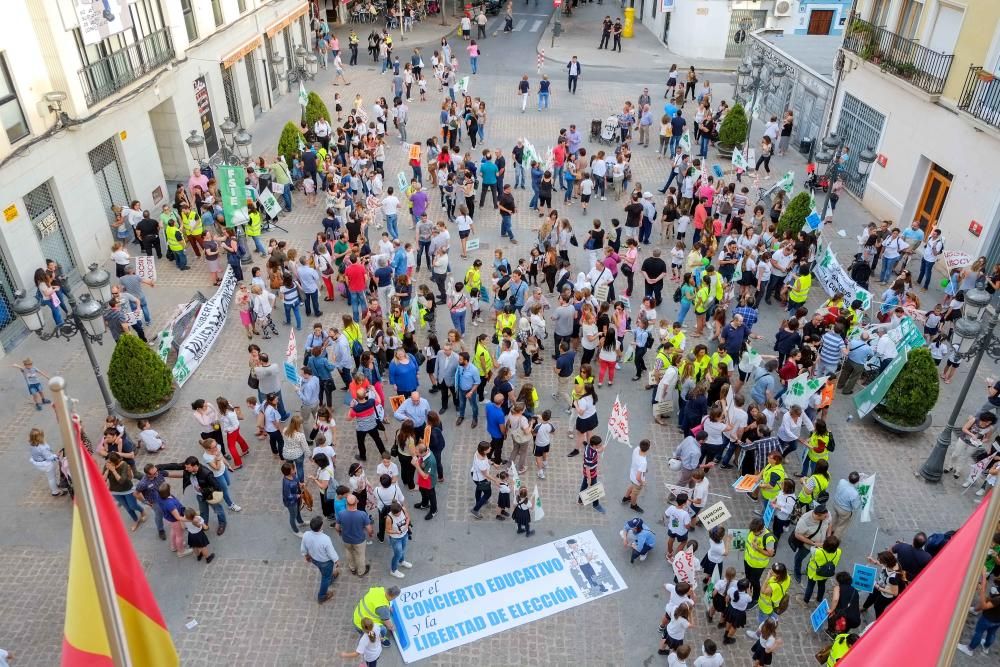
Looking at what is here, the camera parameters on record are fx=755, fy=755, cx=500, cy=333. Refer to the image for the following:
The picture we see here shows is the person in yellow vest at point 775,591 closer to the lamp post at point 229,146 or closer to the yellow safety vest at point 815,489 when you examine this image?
the yellow safety vest at point 815,489

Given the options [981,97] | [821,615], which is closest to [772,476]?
[821,615]

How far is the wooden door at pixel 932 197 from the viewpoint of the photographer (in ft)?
65.8

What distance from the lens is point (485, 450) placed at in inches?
442

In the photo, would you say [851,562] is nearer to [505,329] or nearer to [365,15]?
[505,329]

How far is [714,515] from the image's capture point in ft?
34.1

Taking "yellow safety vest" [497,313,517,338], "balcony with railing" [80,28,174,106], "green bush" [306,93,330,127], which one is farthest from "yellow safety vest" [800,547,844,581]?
"green bush" [306,93,330,127]

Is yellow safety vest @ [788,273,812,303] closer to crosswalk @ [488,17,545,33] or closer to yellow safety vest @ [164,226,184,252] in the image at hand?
yellow safety vest @ [164,226,184,252]

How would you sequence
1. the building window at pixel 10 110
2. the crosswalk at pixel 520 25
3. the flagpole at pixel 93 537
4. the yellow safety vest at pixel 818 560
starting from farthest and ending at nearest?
the crosswalk at pixel 520 25 < the building window at pixel 10 110 < the yellow safety vest at pixel 818 560 < the flagpole at pixel 93 537

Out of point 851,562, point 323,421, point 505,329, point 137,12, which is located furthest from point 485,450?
point 137,12

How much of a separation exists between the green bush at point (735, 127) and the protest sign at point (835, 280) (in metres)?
9.98

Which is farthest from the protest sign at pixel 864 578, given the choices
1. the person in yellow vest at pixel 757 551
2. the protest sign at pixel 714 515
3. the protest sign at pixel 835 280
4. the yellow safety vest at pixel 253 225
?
the yellow safety vest at pixel 253 225

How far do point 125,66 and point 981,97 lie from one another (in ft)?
70.3

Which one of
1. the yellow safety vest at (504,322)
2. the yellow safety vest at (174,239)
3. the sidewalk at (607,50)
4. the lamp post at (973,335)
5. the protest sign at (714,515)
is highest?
the lamp post at (973,335)

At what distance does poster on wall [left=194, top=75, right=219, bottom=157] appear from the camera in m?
24.8
